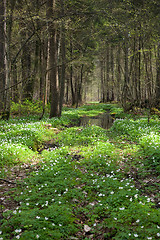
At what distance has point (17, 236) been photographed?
313 cm

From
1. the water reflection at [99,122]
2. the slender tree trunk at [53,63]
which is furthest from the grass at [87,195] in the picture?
the slender tree trunk at [53,63]

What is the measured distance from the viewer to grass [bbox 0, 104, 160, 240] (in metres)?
3.49

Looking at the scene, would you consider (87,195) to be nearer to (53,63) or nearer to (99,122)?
(53,63)

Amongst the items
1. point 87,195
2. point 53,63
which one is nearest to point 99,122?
point 53,63

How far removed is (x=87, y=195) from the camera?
4.96 meters

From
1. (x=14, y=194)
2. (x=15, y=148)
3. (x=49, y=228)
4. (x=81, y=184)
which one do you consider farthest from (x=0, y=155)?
(x=49, y=228)

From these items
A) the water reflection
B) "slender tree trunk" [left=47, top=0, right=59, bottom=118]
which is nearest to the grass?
the water reflection

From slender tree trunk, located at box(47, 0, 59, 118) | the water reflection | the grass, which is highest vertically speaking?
slender tree trunk, located at box(47, 0, 59, 118)

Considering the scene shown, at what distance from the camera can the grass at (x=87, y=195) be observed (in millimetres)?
3492

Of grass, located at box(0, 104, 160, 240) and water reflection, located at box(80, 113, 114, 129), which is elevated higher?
water reflection, located at box(80, 113, 114, 129)

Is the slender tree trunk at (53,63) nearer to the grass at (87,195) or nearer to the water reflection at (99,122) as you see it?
the water reflection at (99,122)

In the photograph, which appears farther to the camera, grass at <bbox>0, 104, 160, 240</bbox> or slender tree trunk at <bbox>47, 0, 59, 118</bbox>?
slender tree trunk at <bbox>47, 0, 59, 118</bbox>

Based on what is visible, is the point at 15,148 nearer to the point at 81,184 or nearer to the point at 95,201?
the point at 81,184

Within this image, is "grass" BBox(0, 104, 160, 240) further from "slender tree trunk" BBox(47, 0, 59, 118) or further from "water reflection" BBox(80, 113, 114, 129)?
"slender tree trunk" BBox(47, 0, 59, 118)
